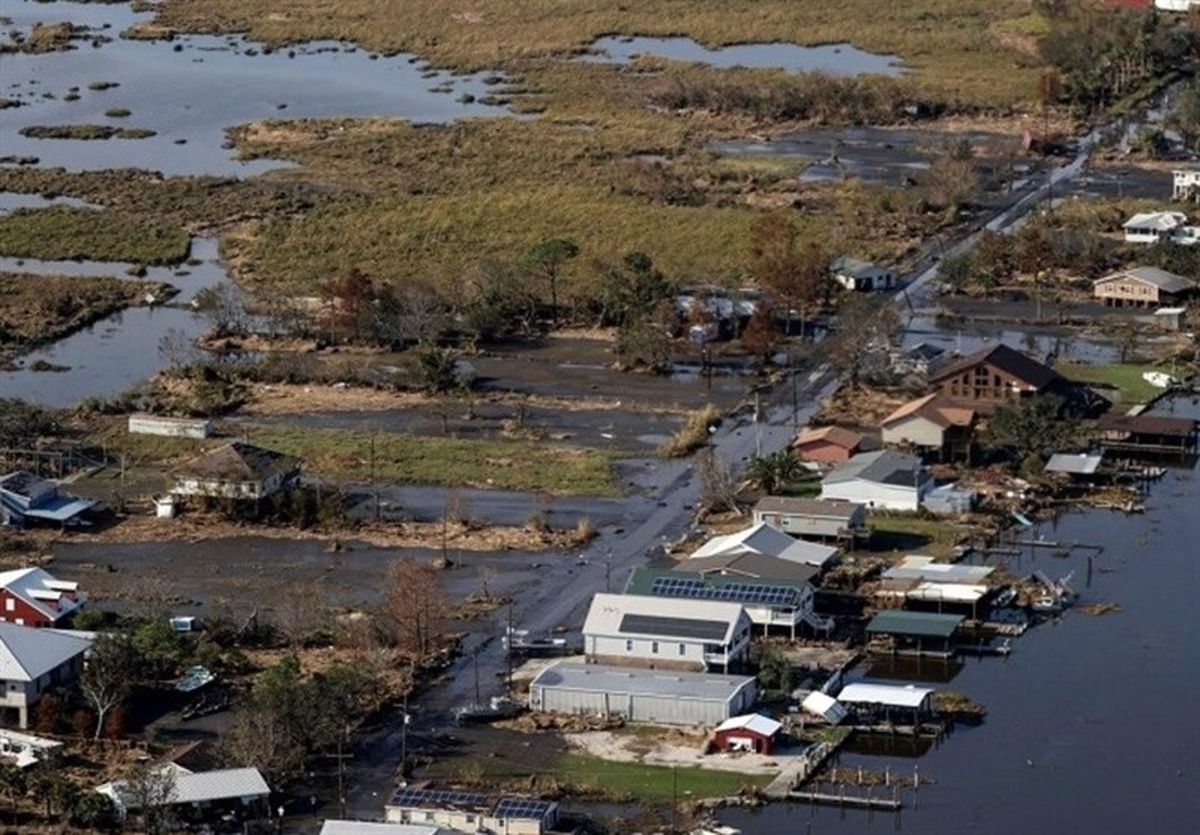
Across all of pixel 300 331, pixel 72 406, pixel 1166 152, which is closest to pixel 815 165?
pixel 1166 152

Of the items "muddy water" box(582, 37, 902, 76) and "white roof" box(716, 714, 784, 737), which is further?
"muddy water" box(582, 37, 902, 76)

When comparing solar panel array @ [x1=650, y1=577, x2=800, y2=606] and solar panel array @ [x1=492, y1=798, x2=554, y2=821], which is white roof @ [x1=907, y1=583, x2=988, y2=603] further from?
solar panel array @ [x1=492, y1=798, x2=554, y2=821]

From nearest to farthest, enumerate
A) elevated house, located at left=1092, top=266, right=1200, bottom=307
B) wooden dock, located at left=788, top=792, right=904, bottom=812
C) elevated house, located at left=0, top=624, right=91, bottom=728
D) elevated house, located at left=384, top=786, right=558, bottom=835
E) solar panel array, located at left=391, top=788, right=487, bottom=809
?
elevated house, located at left=384, top=786, right=558, bottom=835
solar panel array, located at left=391, top=788, right=487, bottom=809
wooden dock, located at left=788, top=792, right=904, bottom=812
elevated house, located at left=0, top=624, right=91, bottom=728
elevated house, located at left=1092, top=266, right=1200, bottom=307

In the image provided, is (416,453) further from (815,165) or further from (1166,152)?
(1166,152)

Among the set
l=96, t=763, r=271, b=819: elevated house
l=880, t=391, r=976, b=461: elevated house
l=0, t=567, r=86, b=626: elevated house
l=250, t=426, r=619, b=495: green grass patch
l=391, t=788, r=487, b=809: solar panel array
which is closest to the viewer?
l=96, t=763, r=271, b=819: elevated house

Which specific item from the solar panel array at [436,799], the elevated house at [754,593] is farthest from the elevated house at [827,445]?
the solar panel array at [436,799]

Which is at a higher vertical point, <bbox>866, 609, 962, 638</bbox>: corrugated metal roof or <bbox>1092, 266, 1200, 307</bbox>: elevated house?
<bbox>1092, 266, 1200, 307</bbox>: elevated house

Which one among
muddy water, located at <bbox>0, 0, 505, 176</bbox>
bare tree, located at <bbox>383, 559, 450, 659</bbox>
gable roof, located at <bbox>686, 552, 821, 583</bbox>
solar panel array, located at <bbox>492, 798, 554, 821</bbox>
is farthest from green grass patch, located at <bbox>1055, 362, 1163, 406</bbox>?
muddy water, located at <bbox>0, 0, 505, 176</bbox>
